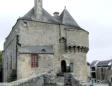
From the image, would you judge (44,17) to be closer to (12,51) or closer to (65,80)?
(12,51)

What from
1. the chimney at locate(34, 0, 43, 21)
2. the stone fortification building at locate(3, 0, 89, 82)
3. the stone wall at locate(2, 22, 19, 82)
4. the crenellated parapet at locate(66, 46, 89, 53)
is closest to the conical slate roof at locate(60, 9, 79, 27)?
the stone fortification building at locate(3, 0, 89, 82)

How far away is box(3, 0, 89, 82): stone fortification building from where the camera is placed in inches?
1016

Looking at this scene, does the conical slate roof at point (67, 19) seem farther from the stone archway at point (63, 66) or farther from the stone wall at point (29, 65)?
the stone wall at point (29, 65)

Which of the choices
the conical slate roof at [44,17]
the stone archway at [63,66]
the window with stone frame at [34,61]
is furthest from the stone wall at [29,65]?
the conical slate roof at [44,17]

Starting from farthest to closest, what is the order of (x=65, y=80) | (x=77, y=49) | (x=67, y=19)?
(x=67, y=19) < (x=77, y=49) < (x=65, y=80)

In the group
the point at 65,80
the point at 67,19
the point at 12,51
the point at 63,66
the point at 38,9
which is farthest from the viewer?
the point at 67,19

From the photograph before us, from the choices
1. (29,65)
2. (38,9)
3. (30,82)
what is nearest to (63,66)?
(29,65)

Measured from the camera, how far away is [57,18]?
31.3 meters

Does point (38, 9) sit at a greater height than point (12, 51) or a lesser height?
greater

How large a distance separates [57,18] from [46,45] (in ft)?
16.8

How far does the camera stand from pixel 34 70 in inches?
1014

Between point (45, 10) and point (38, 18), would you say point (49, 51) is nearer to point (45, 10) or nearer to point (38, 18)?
point (38, 18)

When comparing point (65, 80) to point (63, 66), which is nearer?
point (65, 80)

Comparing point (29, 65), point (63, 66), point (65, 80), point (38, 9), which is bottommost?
point (65, 80)
